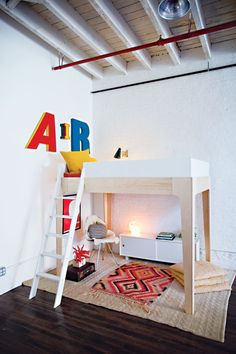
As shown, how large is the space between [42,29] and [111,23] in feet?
2.77

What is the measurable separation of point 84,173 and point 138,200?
142cm

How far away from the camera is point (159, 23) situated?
2.62 meters

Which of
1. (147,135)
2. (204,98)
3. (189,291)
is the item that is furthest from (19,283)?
(204,98)

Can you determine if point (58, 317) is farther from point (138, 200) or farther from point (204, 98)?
point (204, 98)

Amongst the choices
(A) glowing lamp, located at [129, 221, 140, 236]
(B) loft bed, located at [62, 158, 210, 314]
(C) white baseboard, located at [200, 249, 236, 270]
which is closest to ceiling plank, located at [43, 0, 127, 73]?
(B) loft bed, located at [62, 158, 210, 314]

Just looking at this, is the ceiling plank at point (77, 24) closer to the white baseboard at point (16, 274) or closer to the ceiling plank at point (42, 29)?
the ceiling plank at point (42, 29)

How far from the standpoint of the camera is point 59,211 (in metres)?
2.96

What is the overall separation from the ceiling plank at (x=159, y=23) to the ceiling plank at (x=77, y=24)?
2.69 feet

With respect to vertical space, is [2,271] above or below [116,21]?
below

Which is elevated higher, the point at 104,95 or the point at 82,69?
the point at 82,69

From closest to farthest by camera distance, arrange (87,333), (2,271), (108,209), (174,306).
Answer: (87,333) < (174,306) < (2,271) < (108,209)

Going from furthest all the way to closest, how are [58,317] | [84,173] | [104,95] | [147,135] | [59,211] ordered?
[104,95], [147,135], [59,211], [84,173], [58,317]

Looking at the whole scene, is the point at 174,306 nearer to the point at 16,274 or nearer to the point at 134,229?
the point at 134,229

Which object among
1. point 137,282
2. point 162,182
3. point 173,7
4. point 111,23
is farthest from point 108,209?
point 173,7
